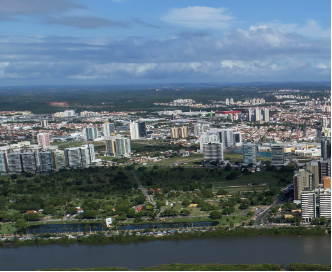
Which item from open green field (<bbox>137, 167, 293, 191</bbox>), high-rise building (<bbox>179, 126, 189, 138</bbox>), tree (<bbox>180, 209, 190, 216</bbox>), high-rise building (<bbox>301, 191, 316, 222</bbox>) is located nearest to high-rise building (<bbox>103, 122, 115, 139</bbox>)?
high-rise building (<bbox>179, 126, 189, 138</bbox>)

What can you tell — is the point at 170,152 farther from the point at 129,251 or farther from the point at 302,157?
the point at 129,251

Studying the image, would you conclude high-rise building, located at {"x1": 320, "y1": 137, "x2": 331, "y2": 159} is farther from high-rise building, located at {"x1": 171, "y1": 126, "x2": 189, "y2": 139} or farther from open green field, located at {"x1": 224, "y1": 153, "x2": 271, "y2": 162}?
high-rise building, located at {"x1": 171, "y1": 126, "x2": 189, "y2": 139}

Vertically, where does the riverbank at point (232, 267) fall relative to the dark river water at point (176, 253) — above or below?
above

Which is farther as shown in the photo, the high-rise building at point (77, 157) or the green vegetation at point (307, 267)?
the high-rise building at point (77, 157)

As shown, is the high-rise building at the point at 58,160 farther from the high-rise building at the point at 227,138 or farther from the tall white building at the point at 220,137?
the high-rise building at the point at 227,138

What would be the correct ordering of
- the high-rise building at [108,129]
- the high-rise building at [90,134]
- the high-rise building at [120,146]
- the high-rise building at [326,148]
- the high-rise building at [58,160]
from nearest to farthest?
the high-rise building at [326,148] → the high-rise building at [58,160] → the high-rise building at [120,146] → the high-rise building at [90,134] → the high-rise building at [108,129]

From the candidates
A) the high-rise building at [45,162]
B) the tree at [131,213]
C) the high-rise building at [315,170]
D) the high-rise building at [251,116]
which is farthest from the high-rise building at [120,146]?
the high-rise building at [251,116]
